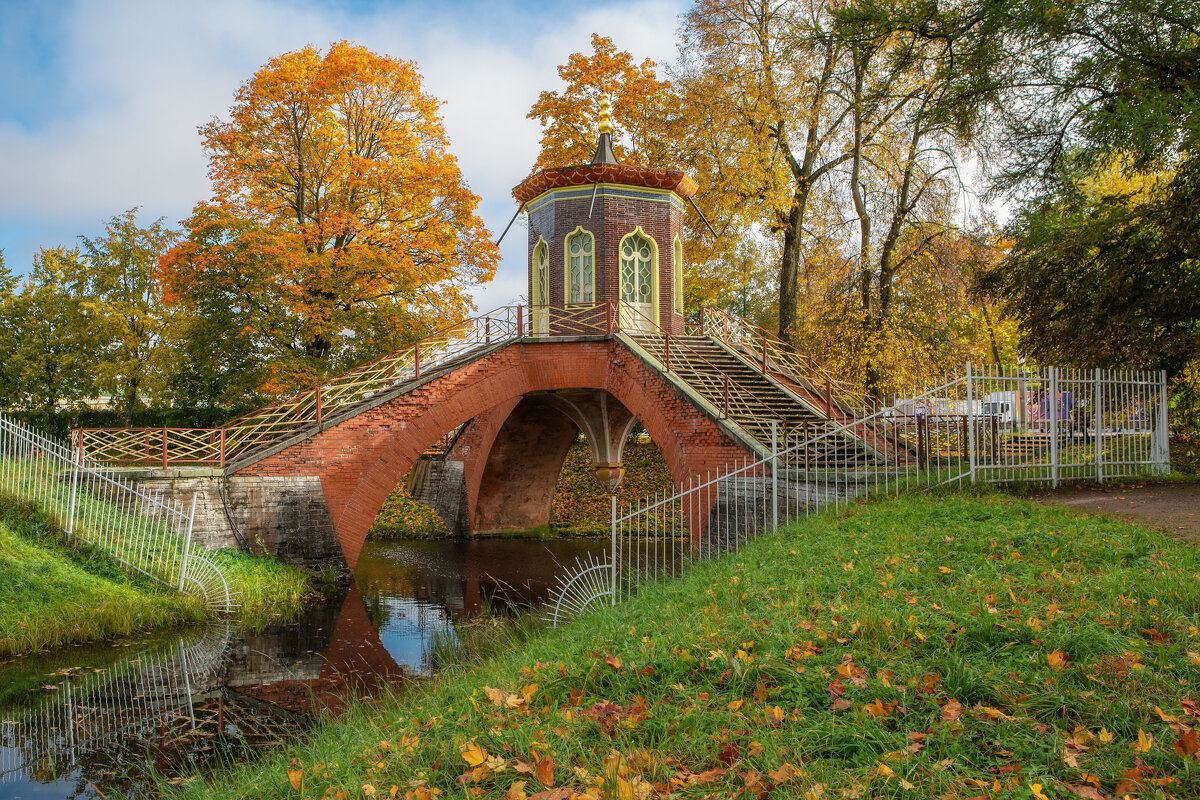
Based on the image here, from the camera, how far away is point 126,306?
24328 mm

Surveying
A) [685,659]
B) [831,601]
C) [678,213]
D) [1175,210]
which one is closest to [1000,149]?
[1175,210]

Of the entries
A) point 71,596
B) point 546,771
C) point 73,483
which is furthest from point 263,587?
point 546,771

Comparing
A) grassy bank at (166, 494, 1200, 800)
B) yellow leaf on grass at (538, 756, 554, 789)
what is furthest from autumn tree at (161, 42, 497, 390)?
yellow leaf on grass at (538, 756, 554, 789)

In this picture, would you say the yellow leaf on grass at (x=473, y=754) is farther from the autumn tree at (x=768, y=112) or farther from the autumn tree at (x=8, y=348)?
the autumn tree at (x=8, y=348)

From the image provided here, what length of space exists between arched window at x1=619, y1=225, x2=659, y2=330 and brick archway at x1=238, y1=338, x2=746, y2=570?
2.00m

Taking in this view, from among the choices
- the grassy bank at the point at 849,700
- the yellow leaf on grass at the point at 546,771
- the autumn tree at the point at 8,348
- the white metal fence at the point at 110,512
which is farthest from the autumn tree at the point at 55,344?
the yellow leaf on grass at the point at 546,771

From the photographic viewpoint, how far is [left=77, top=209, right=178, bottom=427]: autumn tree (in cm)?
2414

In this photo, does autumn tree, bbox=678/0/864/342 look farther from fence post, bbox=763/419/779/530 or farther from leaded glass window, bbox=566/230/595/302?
fence post, bbox=763/419/779/530

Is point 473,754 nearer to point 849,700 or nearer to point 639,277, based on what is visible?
point 849,700

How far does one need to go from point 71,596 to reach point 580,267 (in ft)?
37.7

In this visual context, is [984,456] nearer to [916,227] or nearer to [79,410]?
[916,227]

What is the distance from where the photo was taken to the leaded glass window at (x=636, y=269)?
18.0m

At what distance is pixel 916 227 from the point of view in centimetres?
1998

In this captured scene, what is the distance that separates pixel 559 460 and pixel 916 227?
37.9 ft
